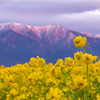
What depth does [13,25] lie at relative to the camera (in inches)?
5827

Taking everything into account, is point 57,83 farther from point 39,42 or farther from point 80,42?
point 39,42

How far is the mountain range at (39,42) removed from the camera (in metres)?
137

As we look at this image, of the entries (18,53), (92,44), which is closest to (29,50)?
(18,53)

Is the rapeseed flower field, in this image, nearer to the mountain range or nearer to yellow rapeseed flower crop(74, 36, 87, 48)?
yellow rapeseed flower crop(74, 36, 87, 48)

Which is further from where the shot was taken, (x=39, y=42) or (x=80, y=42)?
(x=39, y=42)

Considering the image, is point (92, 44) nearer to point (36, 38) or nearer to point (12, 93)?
point (36, 38)

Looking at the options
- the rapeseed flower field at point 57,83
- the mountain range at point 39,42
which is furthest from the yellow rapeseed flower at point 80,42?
the mountain range at point 39,42

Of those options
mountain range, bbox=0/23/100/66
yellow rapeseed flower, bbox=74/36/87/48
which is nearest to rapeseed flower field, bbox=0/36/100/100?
yellow rapeseed flower, bbox=74/36/87/48

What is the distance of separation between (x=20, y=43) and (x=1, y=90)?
140 m

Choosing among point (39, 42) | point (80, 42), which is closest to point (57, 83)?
point (80, 42)

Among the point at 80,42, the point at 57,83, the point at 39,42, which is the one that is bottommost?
the point at 57,83

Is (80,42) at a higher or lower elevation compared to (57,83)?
higher

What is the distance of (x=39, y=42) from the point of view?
143250 mm

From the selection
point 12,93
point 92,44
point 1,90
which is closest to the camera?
point 12,93
